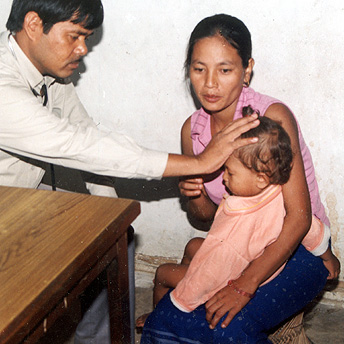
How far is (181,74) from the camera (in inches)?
87.0

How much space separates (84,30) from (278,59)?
0.87m

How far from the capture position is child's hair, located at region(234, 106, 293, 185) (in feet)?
5.14

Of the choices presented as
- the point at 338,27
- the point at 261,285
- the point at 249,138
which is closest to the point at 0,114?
the point at 249,138

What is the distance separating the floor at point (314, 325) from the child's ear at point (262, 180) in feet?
3.48

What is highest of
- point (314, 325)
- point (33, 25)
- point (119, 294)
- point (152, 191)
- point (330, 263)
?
point (33, 25)

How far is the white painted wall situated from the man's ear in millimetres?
537

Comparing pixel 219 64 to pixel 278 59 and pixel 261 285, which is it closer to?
pixel 278 59

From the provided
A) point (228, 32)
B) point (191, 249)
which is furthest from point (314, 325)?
point (228, 32)

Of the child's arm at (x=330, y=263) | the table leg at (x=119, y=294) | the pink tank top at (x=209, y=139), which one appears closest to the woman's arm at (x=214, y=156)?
the pink tank top at (x=209, y=139)

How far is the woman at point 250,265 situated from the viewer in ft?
5.08

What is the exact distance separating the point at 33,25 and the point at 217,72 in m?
0.73

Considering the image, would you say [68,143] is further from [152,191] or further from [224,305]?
[152,191]

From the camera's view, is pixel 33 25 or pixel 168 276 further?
pixel 168 276

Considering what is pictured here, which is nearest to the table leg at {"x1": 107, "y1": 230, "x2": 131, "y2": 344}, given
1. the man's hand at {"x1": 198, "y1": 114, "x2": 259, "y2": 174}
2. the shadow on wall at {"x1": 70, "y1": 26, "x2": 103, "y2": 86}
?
the man's hand at {"x1": 198, "y1": 114, "x2": 259, "y2": 174}
